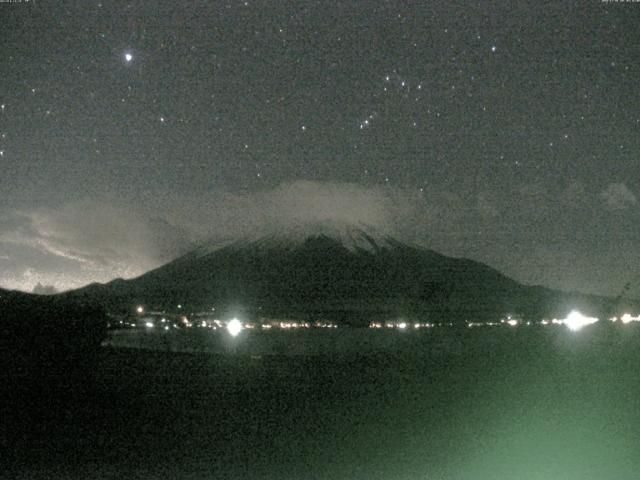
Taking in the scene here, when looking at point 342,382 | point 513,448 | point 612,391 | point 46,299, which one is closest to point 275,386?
point 342,382

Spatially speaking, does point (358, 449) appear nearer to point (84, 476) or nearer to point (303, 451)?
point (303, 451)

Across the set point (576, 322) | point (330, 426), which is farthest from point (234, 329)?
point (330, 426)

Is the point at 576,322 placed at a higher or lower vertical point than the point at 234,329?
higher

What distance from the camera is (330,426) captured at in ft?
49.2

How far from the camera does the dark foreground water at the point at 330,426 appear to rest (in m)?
11.4

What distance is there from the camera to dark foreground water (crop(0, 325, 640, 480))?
37.3 ft

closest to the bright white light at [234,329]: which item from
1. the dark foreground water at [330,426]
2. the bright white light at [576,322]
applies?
the bright white light at [576,322]

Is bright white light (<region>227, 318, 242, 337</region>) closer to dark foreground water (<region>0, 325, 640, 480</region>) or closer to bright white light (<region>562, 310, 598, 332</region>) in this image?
bright white light (<region>562, 310, 598, 332</region>)

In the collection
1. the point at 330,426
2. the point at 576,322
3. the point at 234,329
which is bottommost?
the point at 330,426

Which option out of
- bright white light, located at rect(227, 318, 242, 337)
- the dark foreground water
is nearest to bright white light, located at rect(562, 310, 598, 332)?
bright white light, located at rect(227, 318, 242, 337)

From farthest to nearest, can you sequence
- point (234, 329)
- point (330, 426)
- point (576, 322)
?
point (576, 322) < point (234, 329) < point (330, 426)

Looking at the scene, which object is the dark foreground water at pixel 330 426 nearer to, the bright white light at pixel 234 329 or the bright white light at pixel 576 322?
the bright white light at pixel 234 329

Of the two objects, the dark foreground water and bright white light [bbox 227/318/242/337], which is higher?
bright white light [bbox 227/318/242/337]

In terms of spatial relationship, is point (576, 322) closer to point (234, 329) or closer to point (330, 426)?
point (234, 329)
